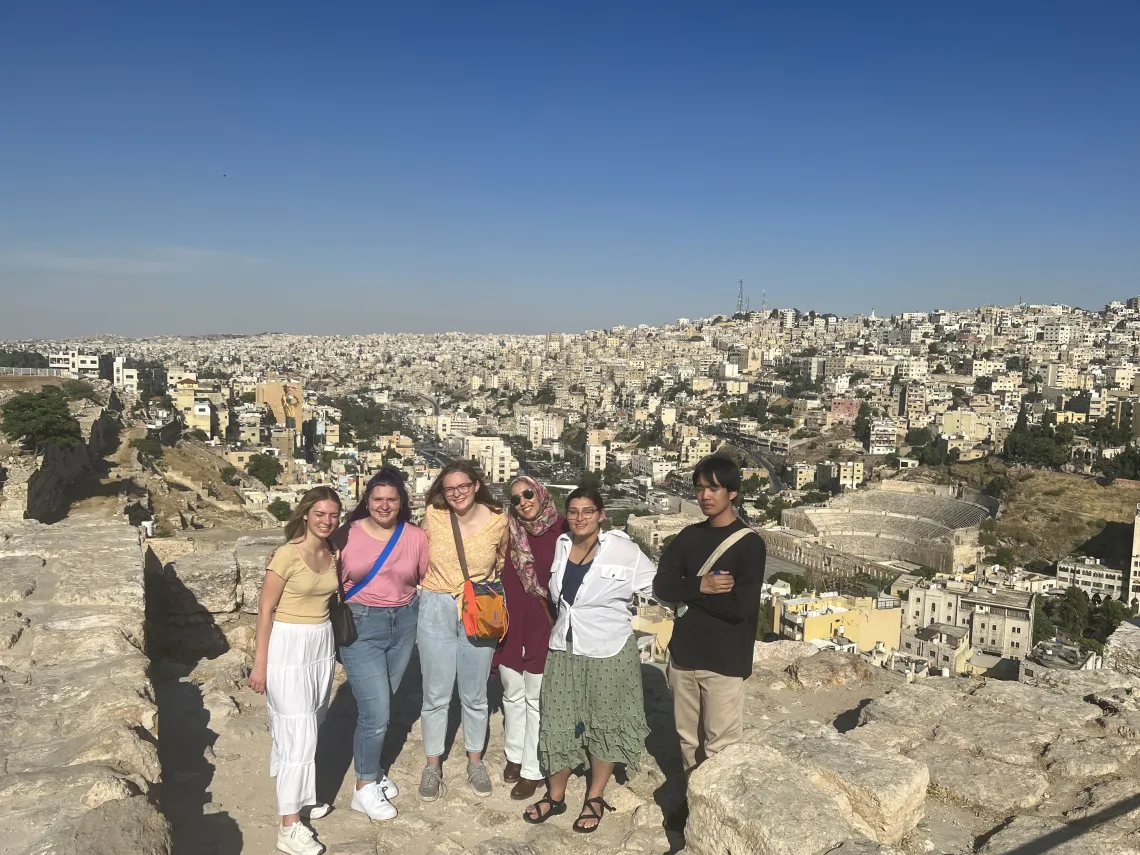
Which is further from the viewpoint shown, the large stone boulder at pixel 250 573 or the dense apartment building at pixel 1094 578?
the dense apartment building at pixel 1094 578

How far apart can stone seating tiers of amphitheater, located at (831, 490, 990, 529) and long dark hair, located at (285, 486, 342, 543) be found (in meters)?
35.1

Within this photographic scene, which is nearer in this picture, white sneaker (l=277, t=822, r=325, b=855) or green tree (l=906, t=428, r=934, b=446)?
white sneaker (l=277, t=822, r=325, b=855)

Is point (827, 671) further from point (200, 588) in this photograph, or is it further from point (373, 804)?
point (200, 588)

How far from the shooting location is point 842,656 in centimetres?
418

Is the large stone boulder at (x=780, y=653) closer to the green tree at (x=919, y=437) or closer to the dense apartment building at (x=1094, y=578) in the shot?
the dense apartment building at (x=1094, y=578)

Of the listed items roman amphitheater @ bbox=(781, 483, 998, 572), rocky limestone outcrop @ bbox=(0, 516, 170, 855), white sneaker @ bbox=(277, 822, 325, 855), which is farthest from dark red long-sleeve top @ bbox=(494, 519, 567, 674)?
roman amphitheater @ bbox=(781, 483, 998, 572)

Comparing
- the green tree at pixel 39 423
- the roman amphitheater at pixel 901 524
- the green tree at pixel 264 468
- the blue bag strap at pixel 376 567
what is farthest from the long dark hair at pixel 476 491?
the roman amphitheater at pixel 901 524

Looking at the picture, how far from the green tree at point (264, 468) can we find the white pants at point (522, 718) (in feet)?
84.4

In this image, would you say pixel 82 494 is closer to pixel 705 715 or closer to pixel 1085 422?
pixel 705 715

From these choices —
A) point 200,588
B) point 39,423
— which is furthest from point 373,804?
point 39,423

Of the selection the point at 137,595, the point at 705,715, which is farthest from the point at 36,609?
the point at 705,715

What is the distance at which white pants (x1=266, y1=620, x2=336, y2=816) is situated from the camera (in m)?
2.32

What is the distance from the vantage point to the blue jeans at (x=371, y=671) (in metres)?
2.54

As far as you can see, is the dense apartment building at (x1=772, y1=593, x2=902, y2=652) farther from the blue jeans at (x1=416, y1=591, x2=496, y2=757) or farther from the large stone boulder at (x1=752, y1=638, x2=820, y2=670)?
the blue jeans at (x1=416, y1=591, x2=496, y2=757)
